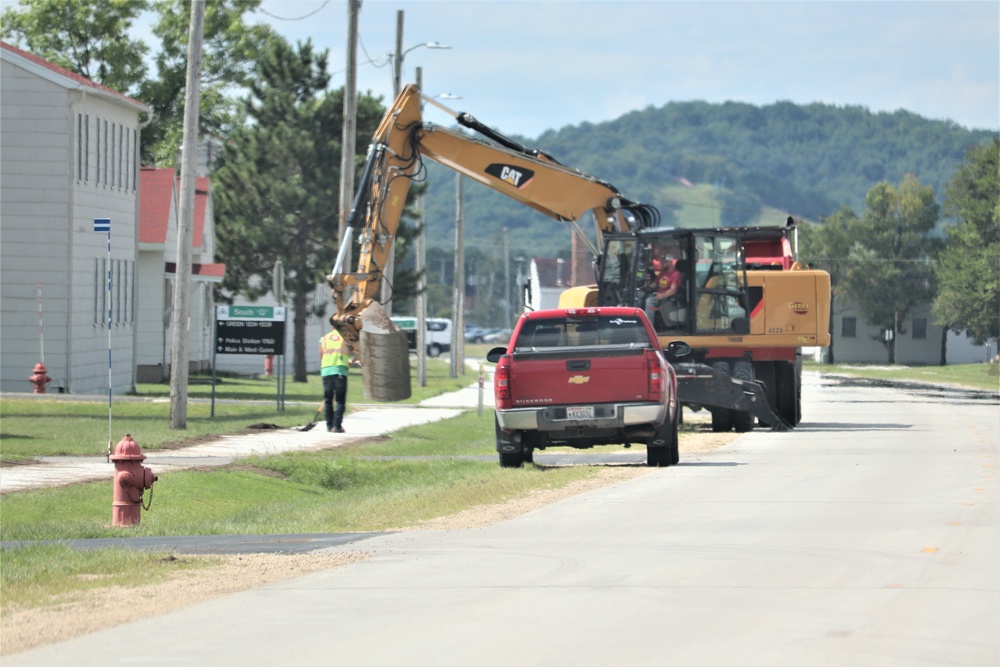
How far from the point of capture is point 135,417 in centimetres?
2947

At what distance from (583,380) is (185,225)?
9.70 metres

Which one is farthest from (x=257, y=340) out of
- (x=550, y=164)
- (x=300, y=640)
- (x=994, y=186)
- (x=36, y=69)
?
(x=994, y=186)

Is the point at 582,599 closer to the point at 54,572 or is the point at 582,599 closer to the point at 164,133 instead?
the point at 54,572

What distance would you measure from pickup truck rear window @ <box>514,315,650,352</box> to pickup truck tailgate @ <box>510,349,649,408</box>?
0.90 metres

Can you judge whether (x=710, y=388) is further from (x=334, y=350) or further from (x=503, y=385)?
A: (x=503, y=385)

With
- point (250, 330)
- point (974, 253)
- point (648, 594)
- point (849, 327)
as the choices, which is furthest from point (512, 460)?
point (849, 327)

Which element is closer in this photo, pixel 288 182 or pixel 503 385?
pixel 503 385

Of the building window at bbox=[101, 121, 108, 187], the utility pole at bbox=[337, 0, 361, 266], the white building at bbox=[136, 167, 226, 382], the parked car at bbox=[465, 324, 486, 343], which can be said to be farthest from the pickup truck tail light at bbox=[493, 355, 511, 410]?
the parked car at bbox=[465, 324, 486, 343]

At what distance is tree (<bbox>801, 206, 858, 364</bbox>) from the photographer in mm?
104500

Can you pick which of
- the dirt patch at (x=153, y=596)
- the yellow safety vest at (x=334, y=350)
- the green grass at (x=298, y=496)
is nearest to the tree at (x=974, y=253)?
the yellow safety vest at (x=334, y=350)

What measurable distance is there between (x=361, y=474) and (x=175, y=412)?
6706 millimetres

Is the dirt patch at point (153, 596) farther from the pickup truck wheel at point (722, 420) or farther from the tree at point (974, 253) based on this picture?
the tree at point (974, 253)

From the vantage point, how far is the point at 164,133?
63.9 metres

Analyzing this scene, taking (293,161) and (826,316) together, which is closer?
(826,316)
